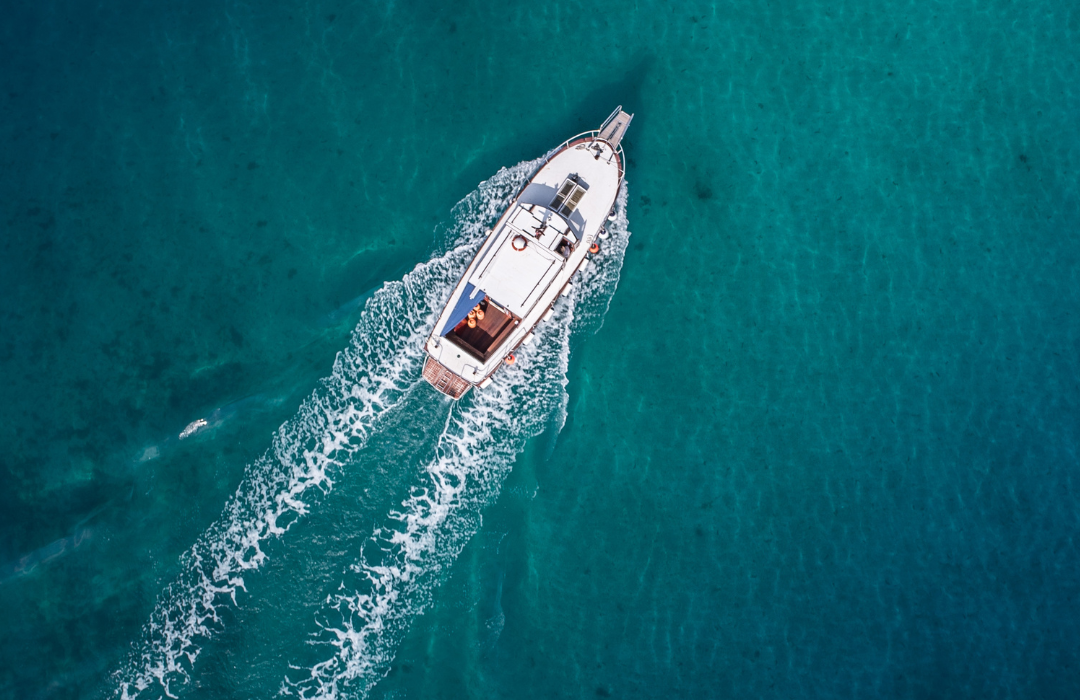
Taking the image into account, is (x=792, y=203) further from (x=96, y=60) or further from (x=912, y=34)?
(x=96, y=60)

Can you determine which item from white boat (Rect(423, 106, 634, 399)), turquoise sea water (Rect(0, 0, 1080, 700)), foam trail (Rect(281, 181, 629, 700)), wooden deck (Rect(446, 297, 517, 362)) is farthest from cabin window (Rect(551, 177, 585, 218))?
wooden deck (Rect(446, 297, 517, 362))

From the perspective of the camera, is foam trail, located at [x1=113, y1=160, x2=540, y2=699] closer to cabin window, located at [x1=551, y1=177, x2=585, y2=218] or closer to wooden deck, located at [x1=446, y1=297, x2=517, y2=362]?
wooden deck, located at [x1=446, y1=297, x2=517, y2=362]

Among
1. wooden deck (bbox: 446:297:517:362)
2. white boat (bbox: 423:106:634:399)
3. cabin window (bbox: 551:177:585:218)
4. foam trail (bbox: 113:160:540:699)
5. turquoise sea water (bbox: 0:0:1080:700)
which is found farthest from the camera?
turquoise sea water (bbox: 0:0:1080:700)

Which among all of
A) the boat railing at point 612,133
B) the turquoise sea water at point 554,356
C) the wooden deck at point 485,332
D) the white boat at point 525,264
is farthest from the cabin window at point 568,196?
the wooden deck at point 485,332

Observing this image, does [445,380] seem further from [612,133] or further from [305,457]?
[612,133]

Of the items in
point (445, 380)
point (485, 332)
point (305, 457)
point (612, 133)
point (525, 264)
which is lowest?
point (305, 457)

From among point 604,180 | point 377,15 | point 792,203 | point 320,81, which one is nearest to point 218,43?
point 320,81

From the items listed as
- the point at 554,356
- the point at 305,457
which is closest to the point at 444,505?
the point at 305,457

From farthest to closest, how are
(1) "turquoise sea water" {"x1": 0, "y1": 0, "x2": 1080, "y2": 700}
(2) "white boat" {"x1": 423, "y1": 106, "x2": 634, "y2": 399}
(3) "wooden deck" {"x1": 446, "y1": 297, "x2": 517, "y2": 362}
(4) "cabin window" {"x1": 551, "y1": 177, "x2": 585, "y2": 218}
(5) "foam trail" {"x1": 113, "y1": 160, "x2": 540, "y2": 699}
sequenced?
(1) "turquoise sea water" {"x1": 0, "y1": 0, "x2": 1080, "y2": 700}, (5) "foam trail" {"x1": 113, "y1": 160, "x2": 540, "y2": 699}, (4) "cabin window" {"x1": 551, "y1": 177, "x2": 585, "y2": 218}, (3) "wooden deck" {"x1": 446, "y1": 297, "x2": 517, "y2": 362}, (2) "white boat" {"x1": 423, "y1": 106, "x2": 634, "y2": 399}

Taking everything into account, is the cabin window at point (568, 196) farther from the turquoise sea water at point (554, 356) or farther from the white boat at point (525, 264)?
the turquoise sea water at point (554, 356)
